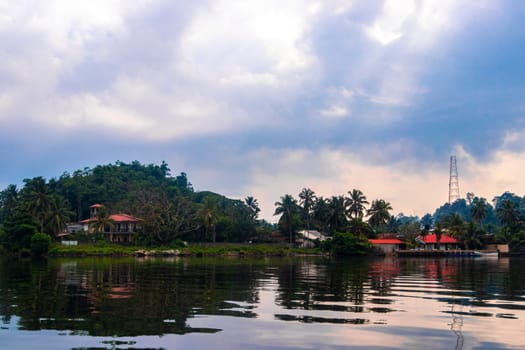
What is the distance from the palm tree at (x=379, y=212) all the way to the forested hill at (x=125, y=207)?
92.5 ft

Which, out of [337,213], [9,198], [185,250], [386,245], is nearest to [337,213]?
[337,213]

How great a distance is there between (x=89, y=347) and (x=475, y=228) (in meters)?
122

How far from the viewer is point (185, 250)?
9844 centimetres

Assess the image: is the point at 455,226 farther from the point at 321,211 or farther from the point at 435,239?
the point at 321,211

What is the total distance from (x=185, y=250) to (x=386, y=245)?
44.2m

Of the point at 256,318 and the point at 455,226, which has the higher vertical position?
the point at 455,226

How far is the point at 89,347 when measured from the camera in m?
12.5

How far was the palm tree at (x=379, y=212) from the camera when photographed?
11744 centimetres

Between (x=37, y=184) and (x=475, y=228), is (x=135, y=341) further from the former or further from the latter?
(x=475, y=228)

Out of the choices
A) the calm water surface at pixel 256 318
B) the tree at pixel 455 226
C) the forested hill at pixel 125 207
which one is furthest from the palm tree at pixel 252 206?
the calm water surface at pixel 256 318

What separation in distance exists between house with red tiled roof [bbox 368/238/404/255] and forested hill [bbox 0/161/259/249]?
2874 cm

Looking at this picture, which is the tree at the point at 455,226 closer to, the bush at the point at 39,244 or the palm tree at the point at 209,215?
the palm tree at the point at 209,215

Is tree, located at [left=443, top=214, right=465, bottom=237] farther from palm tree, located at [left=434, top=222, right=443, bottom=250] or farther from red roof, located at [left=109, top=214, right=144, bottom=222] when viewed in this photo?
red roof, located at [left=109, top=214, right=144, bottom=222]

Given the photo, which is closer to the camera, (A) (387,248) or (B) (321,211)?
(A) (387,248)
